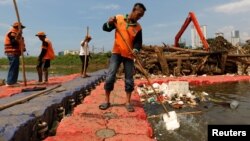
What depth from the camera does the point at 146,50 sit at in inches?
652

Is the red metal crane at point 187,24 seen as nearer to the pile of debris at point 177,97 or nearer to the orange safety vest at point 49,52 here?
the pile of debris at point 177,97

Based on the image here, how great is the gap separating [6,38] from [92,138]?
6180mm

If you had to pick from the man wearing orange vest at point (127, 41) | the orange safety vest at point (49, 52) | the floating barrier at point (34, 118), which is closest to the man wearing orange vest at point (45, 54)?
the orange safety vest at point (49, 52)

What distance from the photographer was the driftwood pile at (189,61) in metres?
15.6

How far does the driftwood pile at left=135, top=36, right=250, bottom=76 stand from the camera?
51.2 feet

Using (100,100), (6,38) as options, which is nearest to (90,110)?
(100,100)

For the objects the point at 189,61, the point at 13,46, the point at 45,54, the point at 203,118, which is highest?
the point at 13,46

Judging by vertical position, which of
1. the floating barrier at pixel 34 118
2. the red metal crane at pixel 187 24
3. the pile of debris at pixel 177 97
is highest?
the red metal crane at pixel 187 24

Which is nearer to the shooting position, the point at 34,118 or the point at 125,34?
the point at 34,118

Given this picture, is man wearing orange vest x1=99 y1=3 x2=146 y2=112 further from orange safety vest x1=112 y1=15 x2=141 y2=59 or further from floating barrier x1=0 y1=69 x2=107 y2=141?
floating barrier x1=0 y1=69 x2=107 y2=141

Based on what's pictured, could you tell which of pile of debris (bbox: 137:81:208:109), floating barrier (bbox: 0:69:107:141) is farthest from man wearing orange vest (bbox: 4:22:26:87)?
pile of debris (bbox: 137:81:208:109)

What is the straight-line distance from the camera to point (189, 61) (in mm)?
16016

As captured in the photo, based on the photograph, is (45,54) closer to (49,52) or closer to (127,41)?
(49,52)

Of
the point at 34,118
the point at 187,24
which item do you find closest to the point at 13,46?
the point at 34,118
